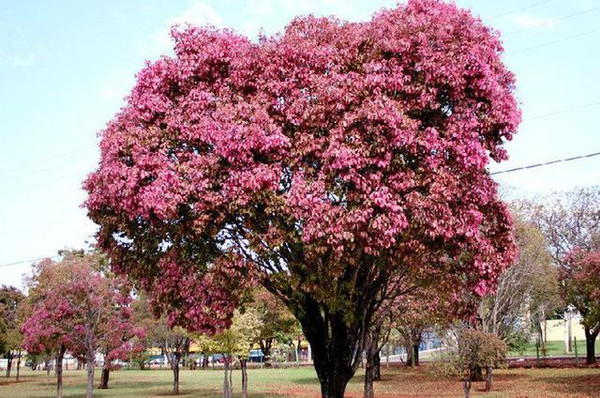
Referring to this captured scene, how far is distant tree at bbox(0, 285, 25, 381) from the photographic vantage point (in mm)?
56125

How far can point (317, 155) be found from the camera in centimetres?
1253

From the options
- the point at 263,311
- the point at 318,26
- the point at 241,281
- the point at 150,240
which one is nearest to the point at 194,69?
the point at 318,26


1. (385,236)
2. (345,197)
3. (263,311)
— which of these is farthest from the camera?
(263,311)

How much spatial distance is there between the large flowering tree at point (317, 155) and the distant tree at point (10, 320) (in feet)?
150

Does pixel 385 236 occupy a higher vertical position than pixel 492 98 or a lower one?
lower

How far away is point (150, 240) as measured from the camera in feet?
47.4

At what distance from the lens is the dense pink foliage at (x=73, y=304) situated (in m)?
30.9

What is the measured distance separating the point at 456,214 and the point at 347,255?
238 centimetres

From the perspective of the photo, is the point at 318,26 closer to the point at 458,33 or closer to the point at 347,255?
the point at 458,33

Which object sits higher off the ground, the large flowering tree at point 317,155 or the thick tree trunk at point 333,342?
the large flowering tree at point 317,155

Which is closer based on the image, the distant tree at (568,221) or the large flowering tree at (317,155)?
the large flowering tree at (317,155)

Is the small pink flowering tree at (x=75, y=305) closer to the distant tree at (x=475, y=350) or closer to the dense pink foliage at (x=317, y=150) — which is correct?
the distant tree at (x=475, y=350)

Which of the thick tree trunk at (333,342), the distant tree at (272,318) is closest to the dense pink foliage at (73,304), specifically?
the distant tree at (272,318)

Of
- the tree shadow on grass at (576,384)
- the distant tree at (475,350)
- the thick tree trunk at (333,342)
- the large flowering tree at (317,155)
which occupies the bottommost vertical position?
the tree shadow on grass at (576,384)
